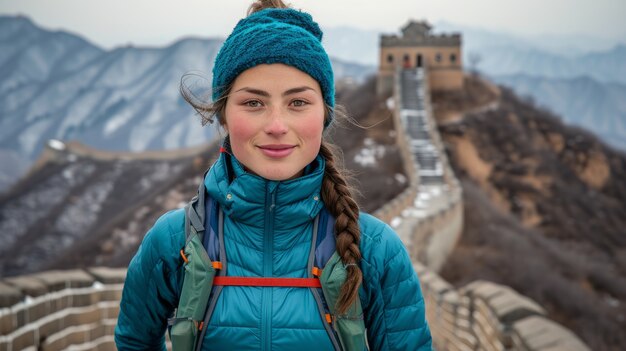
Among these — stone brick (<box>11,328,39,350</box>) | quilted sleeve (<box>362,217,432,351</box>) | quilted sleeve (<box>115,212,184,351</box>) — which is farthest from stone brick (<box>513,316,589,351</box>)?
stone brick (<box>11,328,39,350</box>)

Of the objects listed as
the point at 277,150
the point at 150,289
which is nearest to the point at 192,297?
the point at 150,289

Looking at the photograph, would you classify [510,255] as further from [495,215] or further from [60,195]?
[60,195]

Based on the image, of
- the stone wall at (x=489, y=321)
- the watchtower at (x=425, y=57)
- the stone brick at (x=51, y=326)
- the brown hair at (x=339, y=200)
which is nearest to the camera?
the brown hair at (x=339, y=200)

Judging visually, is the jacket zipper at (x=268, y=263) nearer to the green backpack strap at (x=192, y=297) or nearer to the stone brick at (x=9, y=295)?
the green backpack strap at (x=192, y=297)

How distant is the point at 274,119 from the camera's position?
228 cm

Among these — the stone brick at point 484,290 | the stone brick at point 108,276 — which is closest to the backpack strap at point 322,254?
the stone brick at point 484,290

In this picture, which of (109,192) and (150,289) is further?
(109,192)

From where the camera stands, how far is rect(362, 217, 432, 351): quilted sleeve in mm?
2281

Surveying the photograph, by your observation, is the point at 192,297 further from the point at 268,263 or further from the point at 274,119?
the point at 274,119

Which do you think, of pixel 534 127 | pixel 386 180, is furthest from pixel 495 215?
pixel 534 127

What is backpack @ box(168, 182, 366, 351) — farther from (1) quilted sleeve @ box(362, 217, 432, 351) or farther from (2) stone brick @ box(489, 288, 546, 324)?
(2) stone brick @ box(489, 288, 546, 324)

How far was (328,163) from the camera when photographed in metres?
2.49

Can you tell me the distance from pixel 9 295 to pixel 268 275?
122 inches

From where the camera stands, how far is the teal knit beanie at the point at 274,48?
7.47ft
